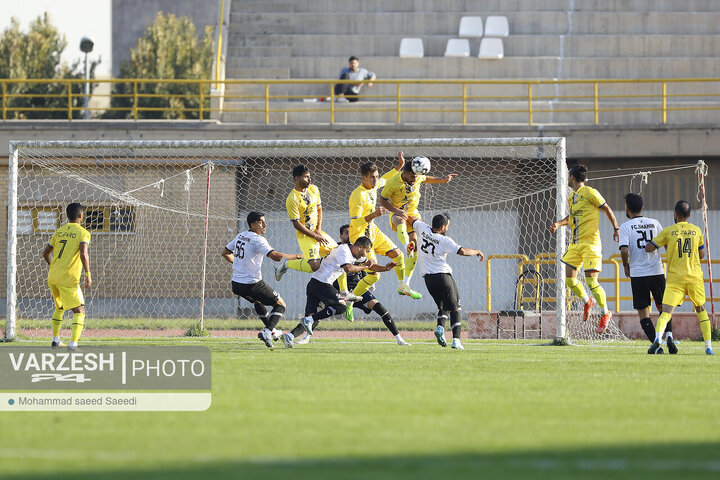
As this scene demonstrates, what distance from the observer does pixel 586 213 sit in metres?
13.0

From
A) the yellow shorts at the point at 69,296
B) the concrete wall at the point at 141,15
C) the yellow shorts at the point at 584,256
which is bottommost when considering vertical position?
the yellow shorts at the point at 69,296

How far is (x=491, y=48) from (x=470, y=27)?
5.51 feet

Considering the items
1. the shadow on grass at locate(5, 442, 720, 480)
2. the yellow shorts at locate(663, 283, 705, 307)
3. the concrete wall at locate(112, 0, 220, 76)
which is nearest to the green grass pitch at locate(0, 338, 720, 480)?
the shadow on grass at locate(5, 442, 720, 480)

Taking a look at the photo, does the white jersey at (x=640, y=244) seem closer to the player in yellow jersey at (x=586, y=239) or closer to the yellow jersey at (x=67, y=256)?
the player in yellow jersey at (x=586, y=239)

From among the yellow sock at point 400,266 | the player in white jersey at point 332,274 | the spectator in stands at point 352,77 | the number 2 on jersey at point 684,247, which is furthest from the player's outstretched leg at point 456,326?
the spectator in stands at point 352,77

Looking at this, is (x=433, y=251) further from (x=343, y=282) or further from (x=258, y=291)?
(x=258, y=291)

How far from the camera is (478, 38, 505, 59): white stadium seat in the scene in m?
29.7

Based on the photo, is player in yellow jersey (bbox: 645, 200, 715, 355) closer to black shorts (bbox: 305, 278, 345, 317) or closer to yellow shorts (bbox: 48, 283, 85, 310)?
black shorts (bbox: 305, 278, 345, 317)

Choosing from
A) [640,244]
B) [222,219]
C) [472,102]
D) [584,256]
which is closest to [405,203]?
[584,256]

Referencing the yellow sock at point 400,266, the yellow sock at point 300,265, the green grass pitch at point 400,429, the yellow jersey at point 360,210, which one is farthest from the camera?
the yellow sock at point 400,266

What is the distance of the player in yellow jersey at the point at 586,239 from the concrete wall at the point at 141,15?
4079cm

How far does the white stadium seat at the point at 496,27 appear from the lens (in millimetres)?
30953

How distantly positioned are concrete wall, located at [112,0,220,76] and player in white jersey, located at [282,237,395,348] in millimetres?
40981

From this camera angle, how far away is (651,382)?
28.2 feet
